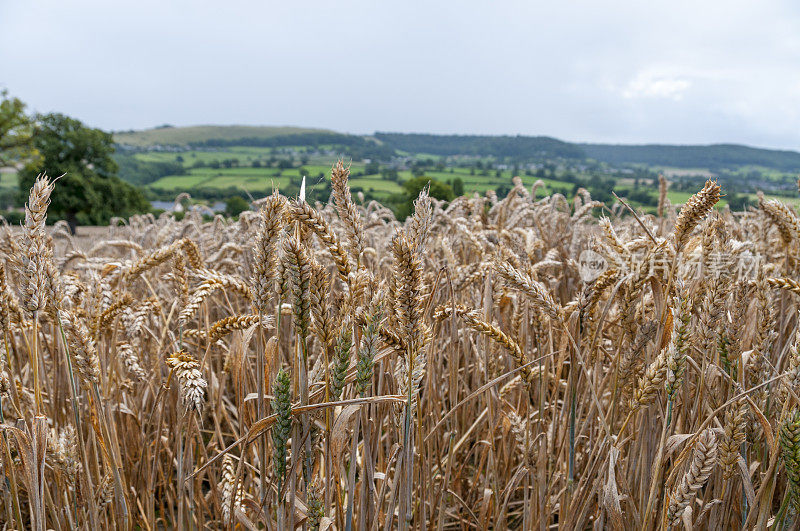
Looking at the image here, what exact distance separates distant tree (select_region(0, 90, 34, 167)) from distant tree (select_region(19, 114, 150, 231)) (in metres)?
1.60

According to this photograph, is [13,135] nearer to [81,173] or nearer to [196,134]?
[81,173]

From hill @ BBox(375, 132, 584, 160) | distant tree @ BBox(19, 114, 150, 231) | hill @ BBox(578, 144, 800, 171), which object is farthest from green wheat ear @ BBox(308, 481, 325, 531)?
distant tree @ BBox(19, 114, 150, 231)

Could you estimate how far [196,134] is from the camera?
116 meters

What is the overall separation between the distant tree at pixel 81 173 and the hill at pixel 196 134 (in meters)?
65.1

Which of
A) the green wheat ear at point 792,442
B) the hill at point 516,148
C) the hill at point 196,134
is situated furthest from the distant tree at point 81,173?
the hill at point 196,134

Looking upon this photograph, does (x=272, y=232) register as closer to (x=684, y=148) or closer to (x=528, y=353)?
(x=528, y=353)

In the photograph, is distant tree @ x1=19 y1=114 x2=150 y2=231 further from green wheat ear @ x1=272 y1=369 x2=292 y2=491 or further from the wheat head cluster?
green wheat ear @ x1=272 y1=369 x2=292 y2=491

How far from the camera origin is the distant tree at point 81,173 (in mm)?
37469

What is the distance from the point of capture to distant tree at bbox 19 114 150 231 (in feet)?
123

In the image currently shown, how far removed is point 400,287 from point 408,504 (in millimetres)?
593

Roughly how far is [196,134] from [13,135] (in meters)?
85.5

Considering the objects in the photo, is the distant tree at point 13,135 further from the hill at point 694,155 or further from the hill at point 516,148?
the hill at point 694,155

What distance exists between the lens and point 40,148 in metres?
39.6

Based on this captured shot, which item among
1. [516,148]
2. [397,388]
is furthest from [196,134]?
[397,388]
